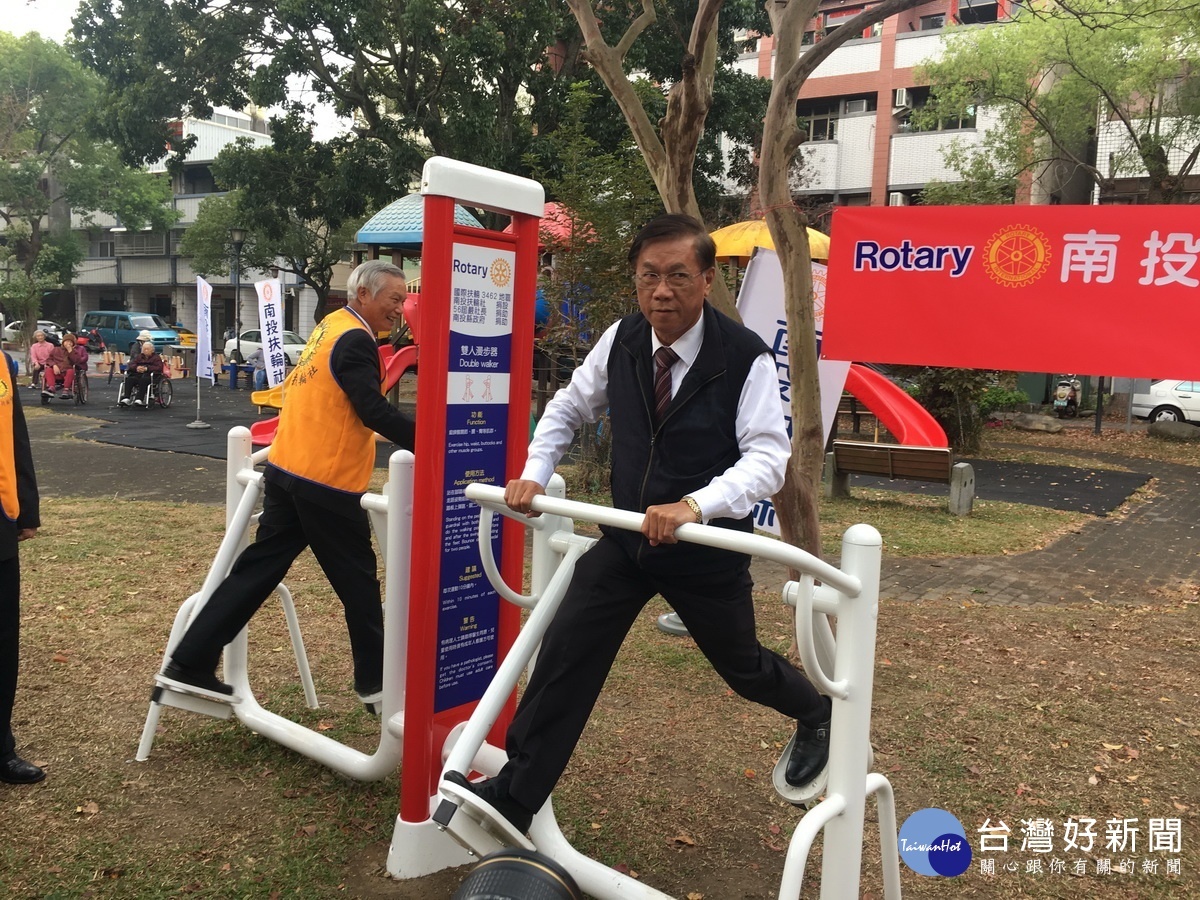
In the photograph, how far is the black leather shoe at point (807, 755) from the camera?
272 cm

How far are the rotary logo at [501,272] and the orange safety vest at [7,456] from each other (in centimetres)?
170

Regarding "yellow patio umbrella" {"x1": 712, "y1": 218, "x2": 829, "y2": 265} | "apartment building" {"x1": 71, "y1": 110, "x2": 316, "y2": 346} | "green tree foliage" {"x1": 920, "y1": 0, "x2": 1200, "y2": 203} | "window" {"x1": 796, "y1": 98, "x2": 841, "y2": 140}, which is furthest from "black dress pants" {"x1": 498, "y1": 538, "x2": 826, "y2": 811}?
"apartment building" {"x1": 71, "y1": 110, "x2": 316, "y2": 346}

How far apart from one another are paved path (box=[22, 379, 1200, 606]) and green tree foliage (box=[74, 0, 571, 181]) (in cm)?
560

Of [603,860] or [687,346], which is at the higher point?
[687,346]

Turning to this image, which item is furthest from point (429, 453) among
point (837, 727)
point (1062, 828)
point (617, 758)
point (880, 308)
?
point (880, 308)

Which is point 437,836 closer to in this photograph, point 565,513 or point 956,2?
point 565,513

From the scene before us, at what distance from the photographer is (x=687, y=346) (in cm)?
252

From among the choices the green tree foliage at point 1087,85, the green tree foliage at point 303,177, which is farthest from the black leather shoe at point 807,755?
the green tree foliage at point 1087,85

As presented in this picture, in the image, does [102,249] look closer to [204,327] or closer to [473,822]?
[204,327]

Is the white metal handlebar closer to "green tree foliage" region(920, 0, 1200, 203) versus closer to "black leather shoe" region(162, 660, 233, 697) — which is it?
"black leather shoe" region(162, 660, 233, 697)

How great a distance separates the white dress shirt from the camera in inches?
90.7

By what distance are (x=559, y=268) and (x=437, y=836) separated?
6556 millimetres

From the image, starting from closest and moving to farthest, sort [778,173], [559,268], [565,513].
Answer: [565,513], [778,173], [559,268]

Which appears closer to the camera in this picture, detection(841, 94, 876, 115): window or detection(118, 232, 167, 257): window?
detection(841, 94, 876, 115): window
